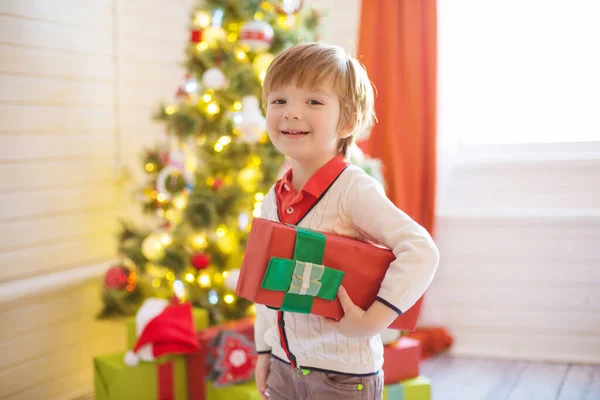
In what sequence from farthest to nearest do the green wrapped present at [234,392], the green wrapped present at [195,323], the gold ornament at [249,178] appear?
the gold ornament at [249,178], the green wrapped present at [195,323], the green wrapped present at [234,392]

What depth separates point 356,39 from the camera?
3234 millimetres

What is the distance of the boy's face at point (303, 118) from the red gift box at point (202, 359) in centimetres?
115

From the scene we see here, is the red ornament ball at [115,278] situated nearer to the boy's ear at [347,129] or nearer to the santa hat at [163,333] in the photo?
the santa hat at [163,333]

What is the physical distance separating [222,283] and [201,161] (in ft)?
1.54

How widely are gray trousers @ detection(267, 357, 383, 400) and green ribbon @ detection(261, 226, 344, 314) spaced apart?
0.55 ft

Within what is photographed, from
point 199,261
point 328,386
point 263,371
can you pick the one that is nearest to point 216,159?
point 199,261

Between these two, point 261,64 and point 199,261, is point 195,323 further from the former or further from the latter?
point 261,64

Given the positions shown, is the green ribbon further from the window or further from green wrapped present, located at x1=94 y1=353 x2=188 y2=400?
the window

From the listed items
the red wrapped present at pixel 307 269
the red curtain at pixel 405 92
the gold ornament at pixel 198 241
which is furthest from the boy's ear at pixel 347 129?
the red curtain at pixel 405 92

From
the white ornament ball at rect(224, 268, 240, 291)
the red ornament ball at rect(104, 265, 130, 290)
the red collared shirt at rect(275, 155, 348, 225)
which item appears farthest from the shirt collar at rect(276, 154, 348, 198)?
the red ornament ball at rect(104, 265, 130, 290)

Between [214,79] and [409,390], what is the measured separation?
128 cm

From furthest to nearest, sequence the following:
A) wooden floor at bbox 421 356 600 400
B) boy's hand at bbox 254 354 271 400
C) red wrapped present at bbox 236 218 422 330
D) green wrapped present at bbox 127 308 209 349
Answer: wooden floor at bbox 421 356 600 400, green wrapped present at bbox 127 308 209 349, boy's hand at bbox 254 354 271 400, red wrapped present at bbox 236 218 422 330

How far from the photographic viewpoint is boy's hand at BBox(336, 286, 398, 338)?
1.09 m

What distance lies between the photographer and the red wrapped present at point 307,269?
1.08m
